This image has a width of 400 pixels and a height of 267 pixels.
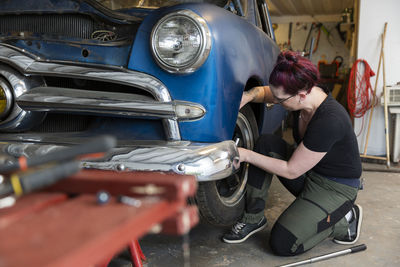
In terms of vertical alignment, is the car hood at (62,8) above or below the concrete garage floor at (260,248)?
above

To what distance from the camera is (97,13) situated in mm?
1736

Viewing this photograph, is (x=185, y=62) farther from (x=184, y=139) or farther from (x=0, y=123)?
(x=0, y=123)

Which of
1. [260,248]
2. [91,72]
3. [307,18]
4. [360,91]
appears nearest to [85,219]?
[91,72]

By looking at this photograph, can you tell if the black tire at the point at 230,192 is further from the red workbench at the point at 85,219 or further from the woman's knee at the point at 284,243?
the red workbench at the point at 85,219

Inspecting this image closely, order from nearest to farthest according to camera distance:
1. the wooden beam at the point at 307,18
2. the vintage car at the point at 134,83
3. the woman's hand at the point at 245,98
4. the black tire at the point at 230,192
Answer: the vintage car at the point at 134,83, the black tire at the point at 230,192, the woman's hand at the point at 245,98, the wooden beam at the point at 307,18

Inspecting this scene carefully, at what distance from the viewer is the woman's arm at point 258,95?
189 cm

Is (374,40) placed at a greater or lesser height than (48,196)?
greater

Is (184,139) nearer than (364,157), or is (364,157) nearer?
(184,139)

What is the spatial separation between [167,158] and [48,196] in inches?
26.3

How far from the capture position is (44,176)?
58cm

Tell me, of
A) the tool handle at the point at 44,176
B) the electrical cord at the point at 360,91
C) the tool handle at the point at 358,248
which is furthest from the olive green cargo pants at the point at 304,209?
the electrical cord at the point at 360,91

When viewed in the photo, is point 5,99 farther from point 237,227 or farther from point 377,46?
point 377,46

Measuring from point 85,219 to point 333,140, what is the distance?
137cm

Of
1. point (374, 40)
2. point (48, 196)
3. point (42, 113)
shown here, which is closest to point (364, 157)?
point (374, 40)
